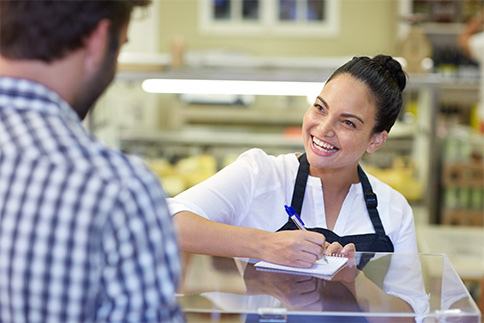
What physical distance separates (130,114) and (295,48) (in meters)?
3.20

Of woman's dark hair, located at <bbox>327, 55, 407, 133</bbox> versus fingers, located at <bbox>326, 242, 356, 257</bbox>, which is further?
woman's dark hair, located at <bbox>327, 55, 407, 133</bbox>

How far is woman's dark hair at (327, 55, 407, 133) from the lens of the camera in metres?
1.73

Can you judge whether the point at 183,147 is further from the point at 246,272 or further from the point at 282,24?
the point at 282,24

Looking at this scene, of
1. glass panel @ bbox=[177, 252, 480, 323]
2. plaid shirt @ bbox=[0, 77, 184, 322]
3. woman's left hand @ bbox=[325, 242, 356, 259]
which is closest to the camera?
plaid shirt @ bbox=[0, 77, 184, 322]

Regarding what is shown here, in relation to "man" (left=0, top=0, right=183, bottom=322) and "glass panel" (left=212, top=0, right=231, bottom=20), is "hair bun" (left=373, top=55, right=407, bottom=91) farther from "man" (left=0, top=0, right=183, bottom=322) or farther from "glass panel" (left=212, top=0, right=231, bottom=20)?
"glass panel" (left=212, top=0, right=231, bottom=20)

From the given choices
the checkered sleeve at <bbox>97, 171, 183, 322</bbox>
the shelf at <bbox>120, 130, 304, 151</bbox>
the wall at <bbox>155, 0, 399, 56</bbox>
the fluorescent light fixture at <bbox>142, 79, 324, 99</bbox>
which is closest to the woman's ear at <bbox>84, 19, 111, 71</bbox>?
the checkered sleeve at <bbox>97, 171, 183, 322</bbox>

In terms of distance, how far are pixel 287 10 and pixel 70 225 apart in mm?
5986

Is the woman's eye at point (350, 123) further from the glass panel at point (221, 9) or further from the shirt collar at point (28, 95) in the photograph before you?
the glass panel at point (221, 9)

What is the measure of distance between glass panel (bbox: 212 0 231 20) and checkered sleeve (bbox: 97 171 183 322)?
19.3 ft

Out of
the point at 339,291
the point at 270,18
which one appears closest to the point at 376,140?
the point at 339,291

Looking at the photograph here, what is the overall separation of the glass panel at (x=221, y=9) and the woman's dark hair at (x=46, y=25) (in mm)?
5835

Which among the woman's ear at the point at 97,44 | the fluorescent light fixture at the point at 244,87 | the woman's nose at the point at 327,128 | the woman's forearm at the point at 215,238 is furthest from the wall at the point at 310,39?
the woman's ear at the point at 97,44

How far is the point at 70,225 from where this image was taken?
0.74 meters

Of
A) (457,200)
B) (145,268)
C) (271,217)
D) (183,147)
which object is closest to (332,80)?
(271,217)
